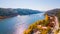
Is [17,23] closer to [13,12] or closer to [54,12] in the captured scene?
[13,12]

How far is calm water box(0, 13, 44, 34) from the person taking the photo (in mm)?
1388

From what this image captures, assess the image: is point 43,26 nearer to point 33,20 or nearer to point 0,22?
point 33,20

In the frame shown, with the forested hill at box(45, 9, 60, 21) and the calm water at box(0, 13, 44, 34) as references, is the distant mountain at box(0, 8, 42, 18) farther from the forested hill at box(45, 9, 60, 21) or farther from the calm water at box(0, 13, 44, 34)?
the forested hill at box(45, 9, 60, 21)

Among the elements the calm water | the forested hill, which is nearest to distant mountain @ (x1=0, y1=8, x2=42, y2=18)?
the calm water

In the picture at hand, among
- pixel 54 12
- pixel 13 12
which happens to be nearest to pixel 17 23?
pixel 13 12

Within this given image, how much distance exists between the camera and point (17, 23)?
1404 millimetres

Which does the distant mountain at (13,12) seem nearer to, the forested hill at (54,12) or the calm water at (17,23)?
the calm water at (17,23)

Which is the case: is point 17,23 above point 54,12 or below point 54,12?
below

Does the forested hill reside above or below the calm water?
above

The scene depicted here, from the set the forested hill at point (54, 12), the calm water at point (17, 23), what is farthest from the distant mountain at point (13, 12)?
the forested hill at point (54, 12)

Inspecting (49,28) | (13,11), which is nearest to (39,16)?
(49,28)

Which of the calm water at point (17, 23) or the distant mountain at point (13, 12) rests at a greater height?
the distant mountain at point (13, 12)

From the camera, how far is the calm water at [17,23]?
4.55 ft

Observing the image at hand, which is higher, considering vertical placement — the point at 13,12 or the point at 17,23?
the point at 13,12
